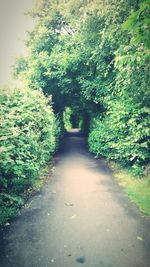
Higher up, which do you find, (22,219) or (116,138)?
(116,138)

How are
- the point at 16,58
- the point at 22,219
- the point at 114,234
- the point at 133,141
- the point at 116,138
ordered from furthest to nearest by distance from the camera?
1. the point at 16,58
2. the point at 116,138
3. the point at 133,141
4. the point at 22,219
5. the point at 114,234

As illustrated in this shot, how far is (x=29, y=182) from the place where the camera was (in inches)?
334

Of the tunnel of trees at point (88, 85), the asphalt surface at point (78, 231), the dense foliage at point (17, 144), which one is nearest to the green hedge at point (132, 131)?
the tunnel of trees at point (88, 85)

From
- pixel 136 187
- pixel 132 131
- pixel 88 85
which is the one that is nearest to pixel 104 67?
pixel 88 85

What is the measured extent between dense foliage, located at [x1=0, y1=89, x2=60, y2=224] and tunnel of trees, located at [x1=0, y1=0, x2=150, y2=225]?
0.09 feet

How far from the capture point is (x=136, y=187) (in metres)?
8.19

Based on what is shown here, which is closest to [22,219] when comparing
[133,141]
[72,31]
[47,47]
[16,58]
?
[133,141]

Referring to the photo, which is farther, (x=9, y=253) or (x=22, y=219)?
(x=22, y=219)

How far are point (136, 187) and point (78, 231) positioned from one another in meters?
3.57

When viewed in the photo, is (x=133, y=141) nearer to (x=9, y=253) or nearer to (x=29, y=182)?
(x=29, y=182)

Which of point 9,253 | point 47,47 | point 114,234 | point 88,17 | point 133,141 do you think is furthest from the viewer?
point 47,47

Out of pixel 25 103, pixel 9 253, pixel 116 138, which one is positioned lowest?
pixel 9 253

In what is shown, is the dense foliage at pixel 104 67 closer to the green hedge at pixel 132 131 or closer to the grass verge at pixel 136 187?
the green hedge at pixel 132 131

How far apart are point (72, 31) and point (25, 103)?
1340 cm
